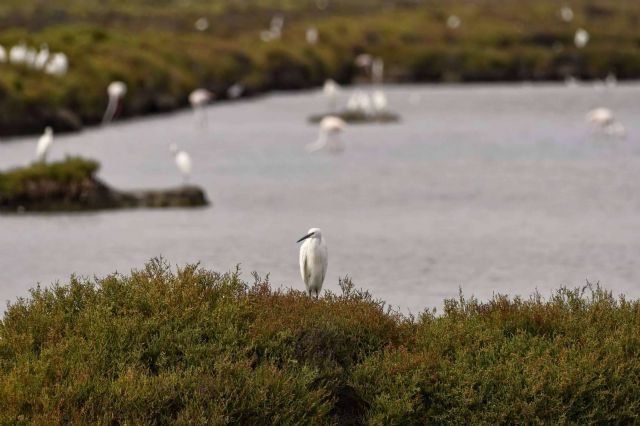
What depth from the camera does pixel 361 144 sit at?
4828 cm

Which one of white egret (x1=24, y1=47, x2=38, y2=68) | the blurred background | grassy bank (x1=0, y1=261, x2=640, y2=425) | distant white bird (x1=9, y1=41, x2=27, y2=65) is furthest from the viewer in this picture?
distant white bird (x1=9, y1=41, x2=27, y2=65)

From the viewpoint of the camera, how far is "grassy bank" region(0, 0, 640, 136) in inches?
2159

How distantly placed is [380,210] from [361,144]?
1763 cm

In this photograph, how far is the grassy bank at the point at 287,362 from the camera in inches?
399

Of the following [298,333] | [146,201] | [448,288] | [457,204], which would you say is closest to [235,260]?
[448,288]

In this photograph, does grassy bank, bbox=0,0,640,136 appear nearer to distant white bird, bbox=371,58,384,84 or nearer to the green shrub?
distant white bird, bbox=371,58,384,84

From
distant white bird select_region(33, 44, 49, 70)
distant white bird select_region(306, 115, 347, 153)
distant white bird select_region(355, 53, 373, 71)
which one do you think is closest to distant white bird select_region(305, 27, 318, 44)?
distant white bird select_region(355, 53, 373, 71)

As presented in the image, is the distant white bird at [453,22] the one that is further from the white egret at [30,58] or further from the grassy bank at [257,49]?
the white egret at [30,58]

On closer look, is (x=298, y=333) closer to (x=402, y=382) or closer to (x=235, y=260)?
(x=402, y=382)

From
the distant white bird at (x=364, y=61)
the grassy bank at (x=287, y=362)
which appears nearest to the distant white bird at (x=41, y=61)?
the distant white bird at (x=364, y=61)

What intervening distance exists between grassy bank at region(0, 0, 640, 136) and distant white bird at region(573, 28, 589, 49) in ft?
1.40

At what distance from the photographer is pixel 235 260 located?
23.3 meters

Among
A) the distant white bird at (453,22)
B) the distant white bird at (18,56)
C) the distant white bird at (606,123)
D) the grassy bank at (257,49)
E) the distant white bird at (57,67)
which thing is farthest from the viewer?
the distant white bird at (453,22)

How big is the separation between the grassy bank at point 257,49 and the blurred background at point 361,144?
0.54 feet
